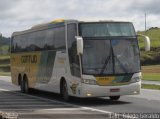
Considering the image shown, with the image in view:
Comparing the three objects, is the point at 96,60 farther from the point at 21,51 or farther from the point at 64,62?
the point at 21,51

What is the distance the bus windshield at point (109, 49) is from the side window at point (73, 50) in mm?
405

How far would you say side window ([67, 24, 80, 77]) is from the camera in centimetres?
2086

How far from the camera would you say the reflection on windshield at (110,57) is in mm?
20422

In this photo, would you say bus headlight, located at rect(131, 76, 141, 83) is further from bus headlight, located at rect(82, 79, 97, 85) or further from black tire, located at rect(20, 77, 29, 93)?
black tire, located at rect(20, 77, 29, 93)

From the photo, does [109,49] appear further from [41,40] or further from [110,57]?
[41,40]

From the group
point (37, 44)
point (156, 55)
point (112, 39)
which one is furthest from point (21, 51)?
point (156, 55)

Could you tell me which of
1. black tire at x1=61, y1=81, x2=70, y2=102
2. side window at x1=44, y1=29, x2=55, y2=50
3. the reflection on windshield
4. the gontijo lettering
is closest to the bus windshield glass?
the reflection on windshield

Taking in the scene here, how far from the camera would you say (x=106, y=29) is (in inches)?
826

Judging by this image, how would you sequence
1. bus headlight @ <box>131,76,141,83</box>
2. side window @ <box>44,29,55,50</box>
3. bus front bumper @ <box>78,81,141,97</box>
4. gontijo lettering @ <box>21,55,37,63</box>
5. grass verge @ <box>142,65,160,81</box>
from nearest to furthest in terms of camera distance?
1. bus front bumper @ <box>78,81,141,97</box>
2. bus headlight @ <box>131,76,141,83</box>
3. side window @ <box>44,29,55,50</box>
4. gontijo lettering @ <box>21,55,37,63</box>
5. grass verge @ <box>142,65,160,81</box>

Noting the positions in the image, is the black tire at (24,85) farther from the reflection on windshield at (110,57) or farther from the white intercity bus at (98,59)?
the reflection on windshield at (110,57)

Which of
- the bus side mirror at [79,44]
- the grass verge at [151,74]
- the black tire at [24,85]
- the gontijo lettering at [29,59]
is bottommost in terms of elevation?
the grass verge at [151,74]

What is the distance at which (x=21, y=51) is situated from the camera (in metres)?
30.2

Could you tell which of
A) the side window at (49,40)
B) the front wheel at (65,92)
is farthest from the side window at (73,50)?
the side window at (49,40)

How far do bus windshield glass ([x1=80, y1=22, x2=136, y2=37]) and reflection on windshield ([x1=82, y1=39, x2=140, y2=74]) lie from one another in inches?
12.2
